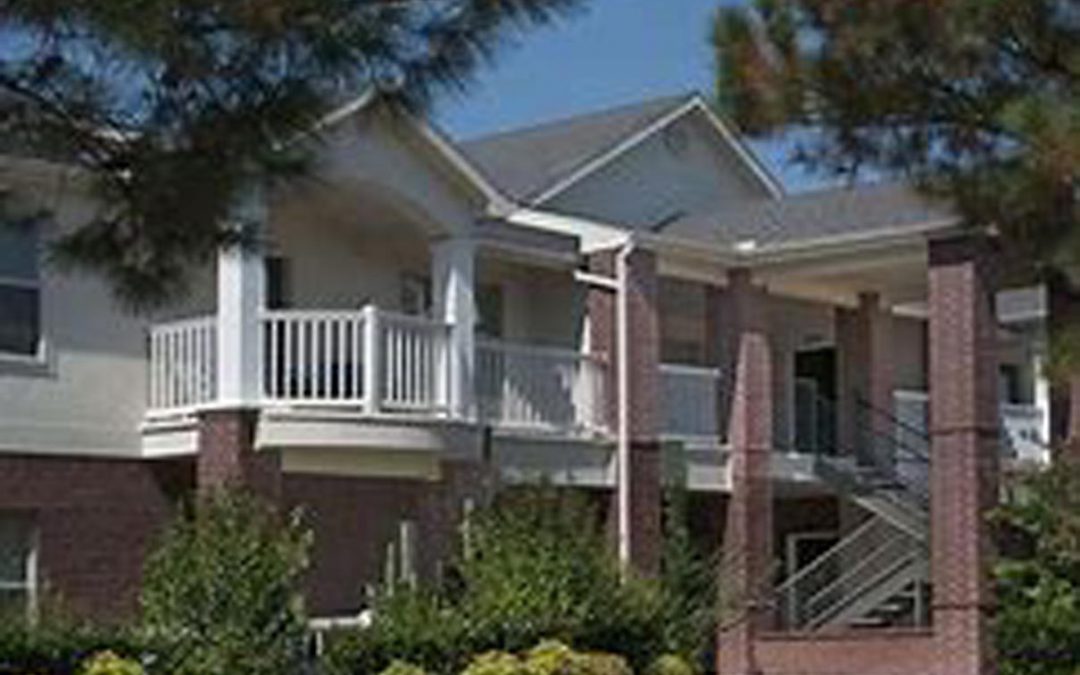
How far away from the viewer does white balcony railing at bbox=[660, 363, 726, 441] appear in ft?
109

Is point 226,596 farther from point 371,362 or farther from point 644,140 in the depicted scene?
point 644,140

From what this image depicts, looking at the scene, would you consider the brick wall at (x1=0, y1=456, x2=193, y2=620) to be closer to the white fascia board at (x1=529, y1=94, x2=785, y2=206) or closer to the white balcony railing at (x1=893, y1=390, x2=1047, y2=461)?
the white fascia board at (x1=529, y1=94, x2=785, y2=206)

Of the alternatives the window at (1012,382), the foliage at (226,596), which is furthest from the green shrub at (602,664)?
the window at (1012,382)

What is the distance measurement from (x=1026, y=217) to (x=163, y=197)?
5.27 m

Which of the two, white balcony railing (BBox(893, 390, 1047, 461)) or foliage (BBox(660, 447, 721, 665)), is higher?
white balcony railing (BBox(893, 390, 1047, 461))

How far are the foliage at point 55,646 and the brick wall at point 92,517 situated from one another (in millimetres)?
2434

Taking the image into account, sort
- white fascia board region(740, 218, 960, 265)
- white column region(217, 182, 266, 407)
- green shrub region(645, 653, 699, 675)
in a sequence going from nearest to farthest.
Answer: green shrub region(645, 653, 699, 675), white column region(217, 182, 266, 407), white fascia board region(740, 218, 960, 265)

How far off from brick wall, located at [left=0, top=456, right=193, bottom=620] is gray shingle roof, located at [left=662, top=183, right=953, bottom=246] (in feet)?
30.8

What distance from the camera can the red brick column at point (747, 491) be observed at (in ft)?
108

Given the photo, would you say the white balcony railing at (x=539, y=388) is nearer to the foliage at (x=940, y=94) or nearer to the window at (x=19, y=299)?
the window at (x=19, y=299)

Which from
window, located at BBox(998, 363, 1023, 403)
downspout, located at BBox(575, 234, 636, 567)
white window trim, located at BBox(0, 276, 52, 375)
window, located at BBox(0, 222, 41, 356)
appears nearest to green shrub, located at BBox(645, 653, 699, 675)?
downspout, located at BBox(575, 234, 636, 567)

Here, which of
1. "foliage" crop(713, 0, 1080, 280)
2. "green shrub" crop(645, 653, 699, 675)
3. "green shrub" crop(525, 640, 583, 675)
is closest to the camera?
"foliage" crop(713, 0, 1080, 280)

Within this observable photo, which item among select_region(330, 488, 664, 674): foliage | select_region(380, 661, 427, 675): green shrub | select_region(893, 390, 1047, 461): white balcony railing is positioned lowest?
select_region(380, 661, 427, 675): green shrub

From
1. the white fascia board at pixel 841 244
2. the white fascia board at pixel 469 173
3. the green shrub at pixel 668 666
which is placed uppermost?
the white fascia board at pixel 469 173
